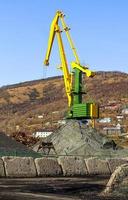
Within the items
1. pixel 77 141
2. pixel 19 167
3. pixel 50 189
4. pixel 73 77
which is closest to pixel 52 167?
pixel 19 167

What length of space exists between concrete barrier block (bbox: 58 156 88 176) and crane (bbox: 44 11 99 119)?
185 ft

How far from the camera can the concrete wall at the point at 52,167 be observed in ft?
56.7

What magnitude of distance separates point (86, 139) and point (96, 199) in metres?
48.8

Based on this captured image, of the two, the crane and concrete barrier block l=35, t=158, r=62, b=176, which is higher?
the crane

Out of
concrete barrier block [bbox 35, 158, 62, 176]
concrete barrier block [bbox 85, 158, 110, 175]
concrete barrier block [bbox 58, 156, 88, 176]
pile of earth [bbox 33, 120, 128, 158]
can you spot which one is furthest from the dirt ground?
pile of earth [bbox 33, 120, 128, 158]

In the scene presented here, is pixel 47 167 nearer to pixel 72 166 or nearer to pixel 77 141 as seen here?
pixel 72 166

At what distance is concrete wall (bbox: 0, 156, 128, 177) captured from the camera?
17.3 meters

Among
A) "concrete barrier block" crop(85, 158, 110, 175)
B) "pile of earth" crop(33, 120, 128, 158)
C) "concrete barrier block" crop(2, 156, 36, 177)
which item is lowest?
"pile of earth" crop(33, 120, 128, 158)

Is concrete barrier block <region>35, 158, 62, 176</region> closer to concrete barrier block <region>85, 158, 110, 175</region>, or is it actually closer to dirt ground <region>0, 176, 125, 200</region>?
concrete barrier block <region>85, 158, 110, 175</region>

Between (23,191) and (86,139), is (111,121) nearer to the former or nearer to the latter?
(86,139)

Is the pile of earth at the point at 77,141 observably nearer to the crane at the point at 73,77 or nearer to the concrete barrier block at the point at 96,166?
the crane at the point at 73,77

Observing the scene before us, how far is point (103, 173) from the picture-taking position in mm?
19656

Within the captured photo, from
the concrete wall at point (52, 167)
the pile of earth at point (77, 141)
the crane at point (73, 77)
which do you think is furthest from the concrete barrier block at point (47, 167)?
the crane at point (73, 77)

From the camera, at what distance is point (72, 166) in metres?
18.9
